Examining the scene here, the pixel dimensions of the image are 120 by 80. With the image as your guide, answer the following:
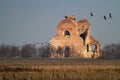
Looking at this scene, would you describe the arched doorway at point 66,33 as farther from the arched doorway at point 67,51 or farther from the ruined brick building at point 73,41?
the arched doorway at point 67,51

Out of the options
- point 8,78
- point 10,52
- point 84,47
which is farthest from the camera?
point 10,52

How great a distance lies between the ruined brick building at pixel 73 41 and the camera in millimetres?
82875

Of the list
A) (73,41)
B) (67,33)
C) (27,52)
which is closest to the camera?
(73,41)

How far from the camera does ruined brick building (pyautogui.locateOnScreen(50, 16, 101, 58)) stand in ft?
272

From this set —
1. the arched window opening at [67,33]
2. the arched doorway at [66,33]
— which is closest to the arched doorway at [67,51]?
the arched window opening at [67,33]

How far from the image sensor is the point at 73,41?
273ft

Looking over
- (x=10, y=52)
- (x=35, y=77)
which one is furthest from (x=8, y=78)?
(x=10, y=52)

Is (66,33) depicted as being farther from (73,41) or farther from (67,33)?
(73,41)

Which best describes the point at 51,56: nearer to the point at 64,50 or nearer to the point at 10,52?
the point at 64,50

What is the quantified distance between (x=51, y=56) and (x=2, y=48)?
31.9 meters

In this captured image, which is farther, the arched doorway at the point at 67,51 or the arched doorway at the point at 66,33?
the arched doorway at the point at 66,33

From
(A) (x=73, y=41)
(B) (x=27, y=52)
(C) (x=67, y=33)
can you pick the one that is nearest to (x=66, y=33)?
(C) (x=67, y=33)

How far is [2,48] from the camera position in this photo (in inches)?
4471

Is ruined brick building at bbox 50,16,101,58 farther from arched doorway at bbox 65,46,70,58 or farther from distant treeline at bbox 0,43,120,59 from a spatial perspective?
distant treeline at bbox 0,43,120,59
